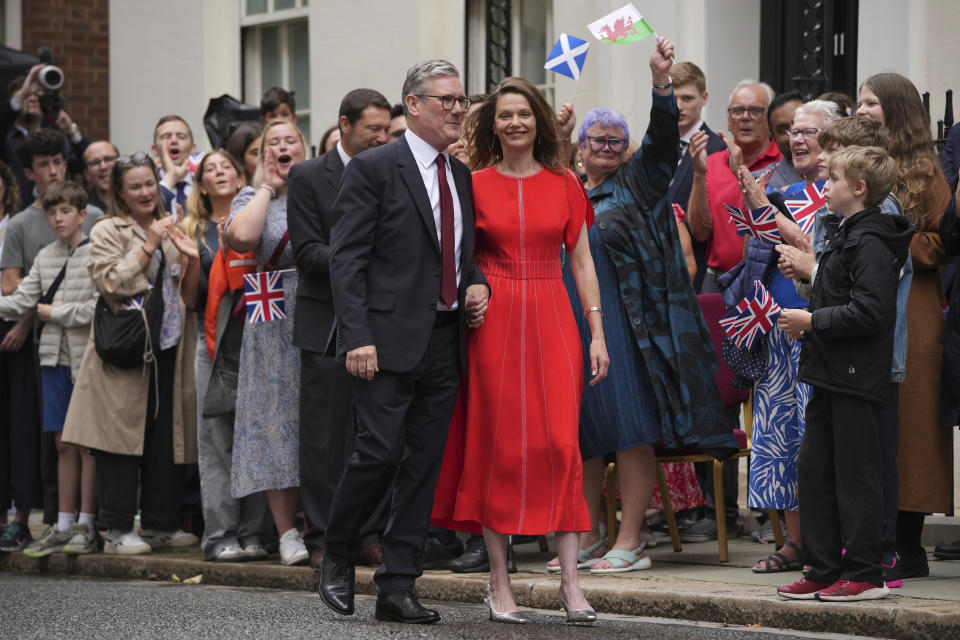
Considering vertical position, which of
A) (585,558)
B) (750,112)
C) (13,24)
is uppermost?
(13,24)

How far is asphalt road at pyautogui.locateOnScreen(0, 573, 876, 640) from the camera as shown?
5.84 meters

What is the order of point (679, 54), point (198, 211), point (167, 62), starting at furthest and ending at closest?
point (167, 62), point (679, 54), point (198, 211)

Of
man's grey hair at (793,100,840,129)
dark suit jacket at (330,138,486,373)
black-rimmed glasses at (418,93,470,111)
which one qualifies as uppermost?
man's grey hair at (793,100,840,129)

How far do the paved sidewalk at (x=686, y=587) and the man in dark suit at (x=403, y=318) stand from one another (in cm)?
92

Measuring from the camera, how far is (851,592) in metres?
6.02

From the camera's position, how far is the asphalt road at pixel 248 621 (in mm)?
5840

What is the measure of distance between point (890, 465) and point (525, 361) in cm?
157

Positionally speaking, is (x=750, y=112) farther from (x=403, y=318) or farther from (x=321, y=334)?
(x=403, y=318)

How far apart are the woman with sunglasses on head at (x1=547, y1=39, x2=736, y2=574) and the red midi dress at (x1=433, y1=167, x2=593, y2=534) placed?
104 centimetres

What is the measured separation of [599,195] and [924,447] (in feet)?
6.23

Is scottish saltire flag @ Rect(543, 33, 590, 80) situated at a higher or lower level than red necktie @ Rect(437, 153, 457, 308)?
higher

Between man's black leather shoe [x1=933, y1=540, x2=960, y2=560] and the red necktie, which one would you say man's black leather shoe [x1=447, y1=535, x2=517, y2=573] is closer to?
the red necktie

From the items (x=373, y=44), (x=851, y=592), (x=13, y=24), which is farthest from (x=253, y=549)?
(x=13, y=24)

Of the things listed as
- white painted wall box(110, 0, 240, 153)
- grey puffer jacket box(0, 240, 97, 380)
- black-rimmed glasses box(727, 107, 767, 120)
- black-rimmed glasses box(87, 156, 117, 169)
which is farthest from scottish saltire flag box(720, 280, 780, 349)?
white painted wall box(110, 0, 240, 153)
